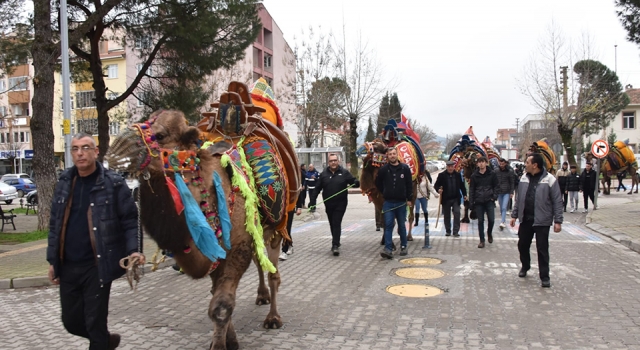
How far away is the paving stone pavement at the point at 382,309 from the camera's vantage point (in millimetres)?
5004

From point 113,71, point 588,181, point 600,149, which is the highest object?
point 113,71

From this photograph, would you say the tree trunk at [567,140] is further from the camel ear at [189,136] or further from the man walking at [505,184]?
the camel ear at [189,136]

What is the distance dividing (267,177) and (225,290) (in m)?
1.29

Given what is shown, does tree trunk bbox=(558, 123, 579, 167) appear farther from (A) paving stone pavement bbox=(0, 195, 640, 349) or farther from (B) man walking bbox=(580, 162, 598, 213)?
(A) paving stone pavement bbox=(0, 195, 640, 349)

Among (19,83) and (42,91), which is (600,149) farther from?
(19,83)

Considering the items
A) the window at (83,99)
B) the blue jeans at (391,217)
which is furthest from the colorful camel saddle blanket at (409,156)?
the window at (83,99)

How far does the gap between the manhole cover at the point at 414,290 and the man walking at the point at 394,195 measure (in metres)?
2.00

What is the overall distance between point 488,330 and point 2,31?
47.4 feet

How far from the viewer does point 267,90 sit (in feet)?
22.0

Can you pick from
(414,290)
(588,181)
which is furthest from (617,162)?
(414,290)

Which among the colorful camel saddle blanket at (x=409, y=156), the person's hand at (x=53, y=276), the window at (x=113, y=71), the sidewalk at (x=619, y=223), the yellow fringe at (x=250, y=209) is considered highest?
the window at (x=113, y=71)

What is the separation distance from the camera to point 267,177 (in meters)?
5.04

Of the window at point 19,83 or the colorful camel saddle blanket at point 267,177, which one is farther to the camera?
the window at point 19,83

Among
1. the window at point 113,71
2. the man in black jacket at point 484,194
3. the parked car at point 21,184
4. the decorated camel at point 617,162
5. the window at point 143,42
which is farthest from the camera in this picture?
the window at point 113,71
